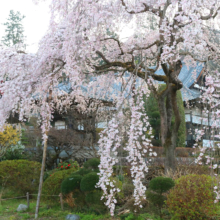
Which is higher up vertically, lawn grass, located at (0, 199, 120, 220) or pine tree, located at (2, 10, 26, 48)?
pine tree, located at (2, 10, 26, 48)

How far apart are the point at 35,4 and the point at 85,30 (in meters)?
1.54

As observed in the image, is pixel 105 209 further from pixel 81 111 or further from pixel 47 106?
pixel 81 111

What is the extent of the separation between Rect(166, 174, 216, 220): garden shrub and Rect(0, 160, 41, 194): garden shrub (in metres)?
4.22

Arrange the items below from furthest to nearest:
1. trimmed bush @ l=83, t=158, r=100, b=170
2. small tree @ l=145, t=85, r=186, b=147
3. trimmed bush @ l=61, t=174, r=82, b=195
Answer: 1. small tree @ l=145, t=85, r=186, b=147
2. trimmed bush @ l=83, t=158, r=100, b=170
3. trimmed bush @ l=61, t=174, r=82, b=195

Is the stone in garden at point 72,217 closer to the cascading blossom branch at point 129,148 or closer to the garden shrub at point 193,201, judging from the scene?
the cascading blossom branch at point 129,148

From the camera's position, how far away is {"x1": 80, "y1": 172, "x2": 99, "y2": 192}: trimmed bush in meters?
5.18

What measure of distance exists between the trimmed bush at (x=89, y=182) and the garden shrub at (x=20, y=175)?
2627 millimetres

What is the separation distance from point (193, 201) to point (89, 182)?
200 cm

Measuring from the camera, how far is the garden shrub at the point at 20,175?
7262 mm

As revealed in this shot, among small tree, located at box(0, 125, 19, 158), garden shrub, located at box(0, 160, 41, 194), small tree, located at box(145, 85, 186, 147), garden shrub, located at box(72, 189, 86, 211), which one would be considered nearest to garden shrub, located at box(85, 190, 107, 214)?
garden shrub, located at box(72, 189, 86, 211)

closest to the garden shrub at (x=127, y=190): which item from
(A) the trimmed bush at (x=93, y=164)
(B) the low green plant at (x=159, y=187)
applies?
(A) the trimmed bush at (x=93, y=164)

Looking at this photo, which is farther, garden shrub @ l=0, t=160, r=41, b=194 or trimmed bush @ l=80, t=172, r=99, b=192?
garden shrub @ l=0, t=160, r=41, b=194

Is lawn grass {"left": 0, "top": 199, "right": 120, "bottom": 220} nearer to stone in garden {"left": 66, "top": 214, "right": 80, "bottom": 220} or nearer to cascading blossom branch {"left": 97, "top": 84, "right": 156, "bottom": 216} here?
stone in garden {"left": 66, "top": 214, "right": 80, "bottom": 220}

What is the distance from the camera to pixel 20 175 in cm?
730
